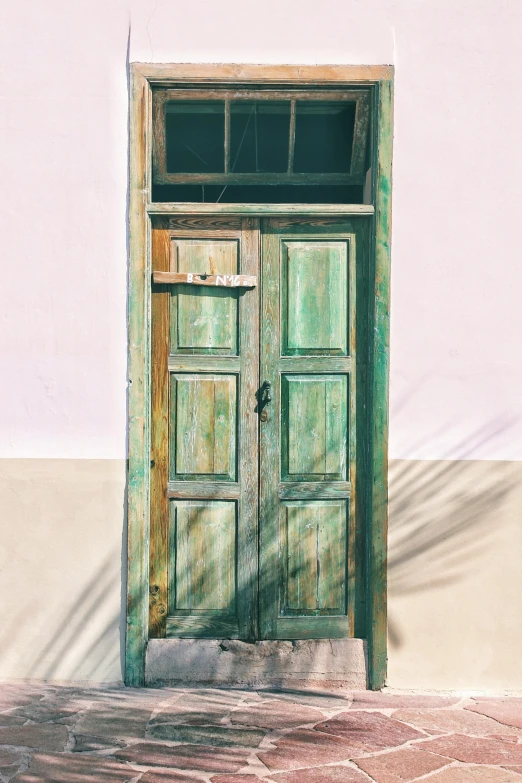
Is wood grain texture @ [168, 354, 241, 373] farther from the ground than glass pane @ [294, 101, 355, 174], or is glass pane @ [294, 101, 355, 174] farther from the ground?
glass pane @ [294, 101, 355, 174]

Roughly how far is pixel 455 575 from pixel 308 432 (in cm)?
110

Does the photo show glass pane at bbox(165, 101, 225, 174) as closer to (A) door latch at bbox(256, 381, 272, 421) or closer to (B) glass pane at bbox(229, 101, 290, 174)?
(B) glass pane at bbox(229, 101, 290, 174)

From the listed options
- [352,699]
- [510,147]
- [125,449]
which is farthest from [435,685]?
[510,147]

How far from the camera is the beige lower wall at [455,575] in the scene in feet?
16.4

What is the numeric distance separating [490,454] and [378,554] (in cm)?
80

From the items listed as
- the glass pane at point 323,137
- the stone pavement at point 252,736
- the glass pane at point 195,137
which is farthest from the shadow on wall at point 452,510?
the glass pane at point 195,137

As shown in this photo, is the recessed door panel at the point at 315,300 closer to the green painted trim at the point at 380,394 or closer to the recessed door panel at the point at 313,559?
the green painted trim at the point at 380,394

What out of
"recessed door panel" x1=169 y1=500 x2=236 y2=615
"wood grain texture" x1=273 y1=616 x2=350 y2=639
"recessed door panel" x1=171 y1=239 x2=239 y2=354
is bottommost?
"wood grain texture" x1=273 y1=616 x2=350 y2=639

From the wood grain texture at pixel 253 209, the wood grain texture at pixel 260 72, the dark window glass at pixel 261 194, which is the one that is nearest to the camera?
the wood grain texture at pixel 260 72

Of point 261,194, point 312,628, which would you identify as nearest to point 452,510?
point 312,628

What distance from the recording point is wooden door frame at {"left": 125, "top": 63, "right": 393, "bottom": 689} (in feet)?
16.3

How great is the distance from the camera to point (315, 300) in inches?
204

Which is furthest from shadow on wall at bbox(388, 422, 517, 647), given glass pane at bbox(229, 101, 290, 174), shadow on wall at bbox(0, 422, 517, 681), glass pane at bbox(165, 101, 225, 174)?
glass pane at bbox(165, 101, 225, 174)

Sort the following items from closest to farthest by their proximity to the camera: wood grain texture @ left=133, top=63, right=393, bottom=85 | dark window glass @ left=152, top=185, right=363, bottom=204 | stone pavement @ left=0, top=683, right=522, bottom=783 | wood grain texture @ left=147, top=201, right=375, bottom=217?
stone pavement @ left=0, top=683, right=522, bottom=783
wood grain texture @ left=133, top=63, right=393, bottom=85
wood grain texture @ left=147, top=201, right=375, bottom=217
dark window glass @ left=152, top=185, right=363, bottom=204
